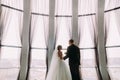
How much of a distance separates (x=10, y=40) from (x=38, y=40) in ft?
3.63

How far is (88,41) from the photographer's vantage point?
772cm

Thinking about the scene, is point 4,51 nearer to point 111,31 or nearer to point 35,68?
point 35,68

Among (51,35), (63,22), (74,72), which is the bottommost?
(74,72)

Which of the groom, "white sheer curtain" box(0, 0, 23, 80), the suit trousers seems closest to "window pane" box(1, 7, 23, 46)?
"white sheer curtain" box(0, 0, 23, 80)

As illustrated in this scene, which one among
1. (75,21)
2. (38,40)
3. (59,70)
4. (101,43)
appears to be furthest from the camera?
(75,21)

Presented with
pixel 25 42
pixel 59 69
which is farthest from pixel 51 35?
A: pixel 59 69

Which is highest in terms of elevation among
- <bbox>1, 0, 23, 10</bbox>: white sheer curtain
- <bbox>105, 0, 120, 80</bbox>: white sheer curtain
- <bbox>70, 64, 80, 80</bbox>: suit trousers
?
<bbox>1, 0, 23, 10</bbox>: white sheer curtain

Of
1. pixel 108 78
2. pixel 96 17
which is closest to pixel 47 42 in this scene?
pixel 96 17

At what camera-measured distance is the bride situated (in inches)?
218

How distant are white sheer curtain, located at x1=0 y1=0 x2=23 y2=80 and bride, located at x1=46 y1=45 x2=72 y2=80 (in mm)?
1965

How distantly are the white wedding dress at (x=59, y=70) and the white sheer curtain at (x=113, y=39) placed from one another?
2.41 metres

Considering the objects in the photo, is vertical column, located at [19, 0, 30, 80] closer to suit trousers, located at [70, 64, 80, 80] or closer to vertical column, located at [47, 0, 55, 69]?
vertical column, located at [47, 0, 55, 69]

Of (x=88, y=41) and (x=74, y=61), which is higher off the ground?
(x=88, y=41)

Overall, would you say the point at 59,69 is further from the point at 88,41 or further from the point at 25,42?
the point at 88,41
